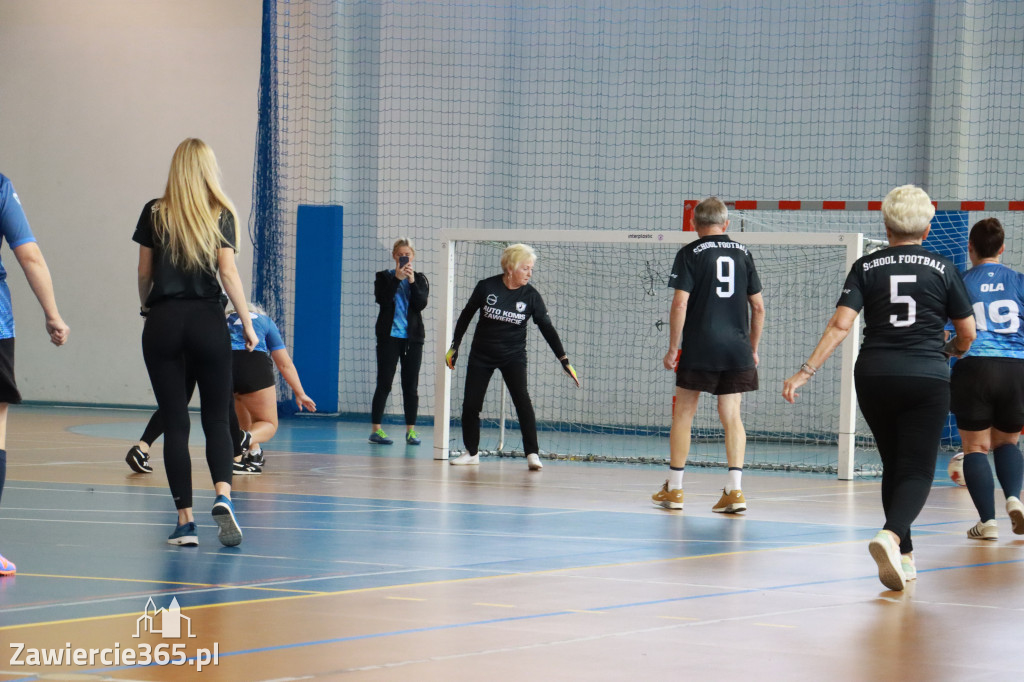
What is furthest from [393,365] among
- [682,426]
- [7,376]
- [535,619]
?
[535,619]

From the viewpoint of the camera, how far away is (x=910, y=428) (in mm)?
5211

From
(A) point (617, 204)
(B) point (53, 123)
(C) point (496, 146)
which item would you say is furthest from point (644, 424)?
(B) point (53, 123)

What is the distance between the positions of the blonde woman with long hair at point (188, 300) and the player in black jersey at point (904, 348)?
2.55 metres

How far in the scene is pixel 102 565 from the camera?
5.21m

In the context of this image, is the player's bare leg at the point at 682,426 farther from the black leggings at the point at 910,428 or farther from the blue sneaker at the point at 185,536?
the blue sneaker at the point at 185,536

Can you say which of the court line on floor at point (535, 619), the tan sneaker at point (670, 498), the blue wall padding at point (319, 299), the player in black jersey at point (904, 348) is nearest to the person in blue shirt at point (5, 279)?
the court line on floor at point (535, 619)

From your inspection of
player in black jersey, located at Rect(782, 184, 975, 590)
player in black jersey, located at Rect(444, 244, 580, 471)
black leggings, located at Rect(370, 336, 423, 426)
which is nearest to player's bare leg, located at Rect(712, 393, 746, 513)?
player in black jersey, located at Rect(782, 184, 975, 590)

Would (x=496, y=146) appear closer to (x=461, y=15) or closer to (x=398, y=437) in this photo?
(x=461, y=15)

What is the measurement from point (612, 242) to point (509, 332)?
59.4 inches

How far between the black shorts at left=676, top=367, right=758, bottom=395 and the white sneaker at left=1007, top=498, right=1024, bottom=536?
1.67 meters

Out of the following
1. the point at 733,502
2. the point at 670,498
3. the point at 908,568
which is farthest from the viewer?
the point at 670,498

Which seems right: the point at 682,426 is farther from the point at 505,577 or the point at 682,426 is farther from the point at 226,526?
the point at 226,526

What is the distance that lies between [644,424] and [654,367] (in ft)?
2.29

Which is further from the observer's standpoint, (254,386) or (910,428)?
(254,386)
